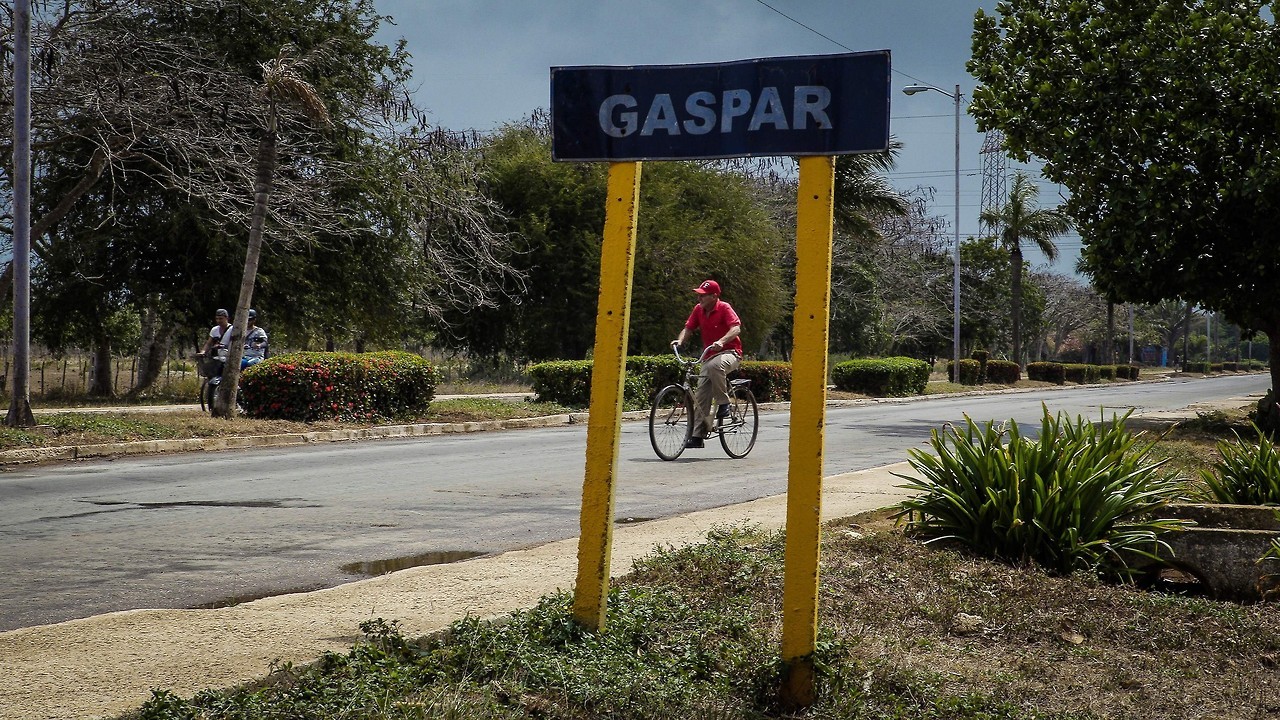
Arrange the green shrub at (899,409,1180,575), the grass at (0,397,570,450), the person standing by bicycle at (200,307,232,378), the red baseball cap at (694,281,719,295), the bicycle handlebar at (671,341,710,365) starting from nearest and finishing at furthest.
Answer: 1. the green shrub at (899,409,1180,575)
2. the red baseball cap at (694,281,719,295)
3. the bicycle handlebar at (671,341,710,365)
4. the grass at (0,397,570,450)
5. the person standing by bicycle at (200,307,232,378)

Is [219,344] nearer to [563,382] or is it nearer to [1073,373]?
[563,382]

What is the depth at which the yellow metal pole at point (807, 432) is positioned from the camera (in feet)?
13.4

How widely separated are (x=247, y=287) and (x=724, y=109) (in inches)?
588

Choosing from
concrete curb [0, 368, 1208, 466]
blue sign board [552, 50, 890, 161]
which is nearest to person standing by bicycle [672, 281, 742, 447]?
concrete curb [0, 368, 1208, 466]

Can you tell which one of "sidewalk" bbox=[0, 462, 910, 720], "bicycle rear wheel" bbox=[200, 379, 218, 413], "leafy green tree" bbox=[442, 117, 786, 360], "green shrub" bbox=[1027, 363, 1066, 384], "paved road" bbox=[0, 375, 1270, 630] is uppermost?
"leafy green tree" bbox=[442, 117, 786, 360]

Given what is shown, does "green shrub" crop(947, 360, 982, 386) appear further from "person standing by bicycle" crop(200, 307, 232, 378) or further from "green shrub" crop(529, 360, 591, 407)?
"person standing by bicycle" crop(200, 307, 232, 378)

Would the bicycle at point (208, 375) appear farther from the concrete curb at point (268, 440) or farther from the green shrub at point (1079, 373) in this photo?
the green shrub at point (1079, 373)

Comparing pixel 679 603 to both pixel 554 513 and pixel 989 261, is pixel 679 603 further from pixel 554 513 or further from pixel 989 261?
pixel 989 261

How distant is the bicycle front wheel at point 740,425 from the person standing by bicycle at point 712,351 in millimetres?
213

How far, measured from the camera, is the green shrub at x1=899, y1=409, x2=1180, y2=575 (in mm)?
6098

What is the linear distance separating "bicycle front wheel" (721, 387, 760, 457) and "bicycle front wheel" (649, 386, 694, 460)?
0.45 metres

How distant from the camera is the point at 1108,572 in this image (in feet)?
19.8

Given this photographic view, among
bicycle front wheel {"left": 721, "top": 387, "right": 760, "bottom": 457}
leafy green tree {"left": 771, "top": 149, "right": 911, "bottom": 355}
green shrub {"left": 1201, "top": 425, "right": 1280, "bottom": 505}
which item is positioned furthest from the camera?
leafy green tree {"left": 771, "top": 149, "right": 911, "bottom": 355}

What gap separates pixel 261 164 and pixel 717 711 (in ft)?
53.7
